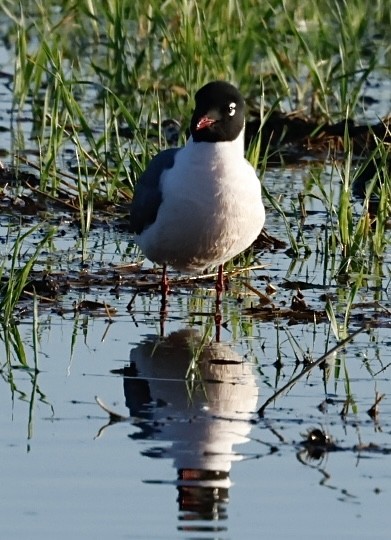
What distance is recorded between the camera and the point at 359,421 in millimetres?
5848

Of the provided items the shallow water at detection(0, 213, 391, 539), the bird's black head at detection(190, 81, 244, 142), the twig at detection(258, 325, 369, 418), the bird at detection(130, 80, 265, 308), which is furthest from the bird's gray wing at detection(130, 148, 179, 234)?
the twig at detection(258, 325, 369, 418)

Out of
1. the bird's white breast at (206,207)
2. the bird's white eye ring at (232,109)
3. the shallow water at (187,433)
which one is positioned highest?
the bird's white eye ring at (232,109)

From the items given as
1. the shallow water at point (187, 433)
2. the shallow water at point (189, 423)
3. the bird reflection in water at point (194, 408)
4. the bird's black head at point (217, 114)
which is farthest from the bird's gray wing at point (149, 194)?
the bird reflection in water at point (194, 408)

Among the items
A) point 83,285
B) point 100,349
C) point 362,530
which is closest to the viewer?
point 362,530

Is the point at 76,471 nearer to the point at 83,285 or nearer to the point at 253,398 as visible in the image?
the point at 253,398

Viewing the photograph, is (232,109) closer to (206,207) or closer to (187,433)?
(206,207)

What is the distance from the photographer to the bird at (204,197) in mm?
7605

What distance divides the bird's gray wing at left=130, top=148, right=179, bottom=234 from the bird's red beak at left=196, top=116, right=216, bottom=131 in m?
0.25

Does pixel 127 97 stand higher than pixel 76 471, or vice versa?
pixel 127 97

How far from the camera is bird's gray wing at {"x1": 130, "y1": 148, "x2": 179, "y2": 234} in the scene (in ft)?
25.8

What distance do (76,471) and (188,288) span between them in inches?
124

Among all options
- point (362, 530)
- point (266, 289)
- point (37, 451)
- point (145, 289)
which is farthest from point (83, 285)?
point (362, 530)

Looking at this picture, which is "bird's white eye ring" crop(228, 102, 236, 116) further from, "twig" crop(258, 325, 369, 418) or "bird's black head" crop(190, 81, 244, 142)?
"twig" crop(258, 325, 369, 418)

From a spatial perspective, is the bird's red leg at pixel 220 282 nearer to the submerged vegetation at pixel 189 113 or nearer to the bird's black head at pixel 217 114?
the submerged vegetation at pixel 189 113
